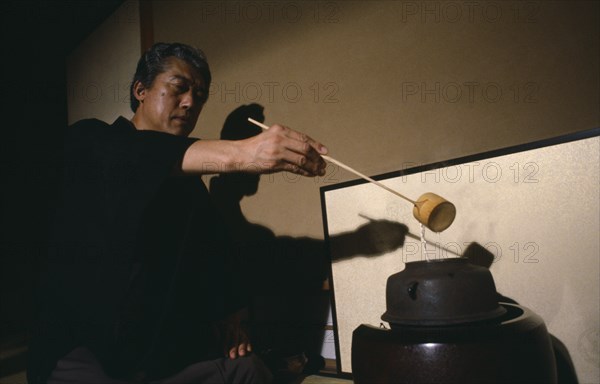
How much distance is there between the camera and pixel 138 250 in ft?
5.23

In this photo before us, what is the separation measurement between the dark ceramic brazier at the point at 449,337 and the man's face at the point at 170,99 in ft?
4.91

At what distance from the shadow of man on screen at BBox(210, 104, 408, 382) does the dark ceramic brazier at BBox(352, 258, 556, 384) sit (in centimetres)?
82

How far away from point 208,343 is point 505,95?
1.91 m

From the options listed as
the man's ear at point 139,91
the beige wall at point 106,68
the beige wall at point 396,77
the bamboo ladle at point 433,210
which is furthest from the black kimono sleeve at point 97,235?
the beige wall at point 106,68

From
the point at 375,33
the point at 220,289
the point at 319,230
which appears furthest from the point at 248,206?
the point at 375,33

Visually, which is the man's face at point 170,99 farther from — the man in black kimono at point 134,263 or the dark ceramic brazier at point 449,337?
the dark ceramic brazier at point 449,337

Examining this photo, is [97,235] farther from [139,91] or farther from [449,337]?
[449,337]

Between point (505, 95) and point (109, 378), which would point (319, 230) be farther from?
point (109, 378)

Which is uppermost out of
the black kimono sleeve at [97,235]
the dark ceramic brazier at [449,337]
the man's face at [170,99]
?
the man's face at [170,99]

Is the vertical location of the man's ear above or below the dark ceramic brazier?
above

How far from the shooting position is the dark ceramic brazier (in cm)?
128

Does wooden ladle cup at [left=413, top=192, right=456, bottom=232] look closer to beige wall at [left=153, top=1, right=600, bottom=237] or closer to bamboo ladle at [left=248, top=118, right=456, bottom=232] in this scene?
bamboo ladle at [left=248, top=118, right=456, bottom=232]

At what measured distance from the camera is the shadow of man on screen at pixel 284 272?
2.41 meters

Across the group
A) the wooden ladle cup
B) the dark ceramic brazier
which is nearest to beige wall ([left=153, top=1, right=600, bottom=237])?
the wooden ladle cup
